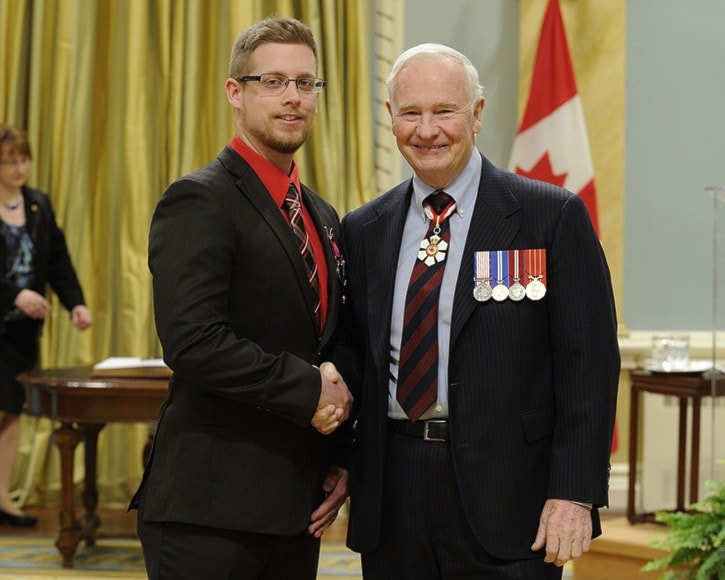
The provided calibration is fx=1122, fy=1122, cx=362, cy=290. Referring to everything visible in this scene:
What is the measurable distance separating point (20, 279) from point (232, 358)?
3673 mm

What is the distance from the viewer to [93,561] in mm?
5129

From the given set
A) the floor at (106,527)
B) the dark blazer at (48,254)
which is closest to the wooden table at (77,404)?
the floor at (106,527)

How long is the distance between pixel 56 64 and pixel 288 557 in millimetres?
4406

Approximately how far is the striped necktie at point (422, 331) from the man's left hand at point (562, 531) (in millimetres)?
341

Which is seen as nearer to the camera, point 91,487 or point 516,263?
point 516,263

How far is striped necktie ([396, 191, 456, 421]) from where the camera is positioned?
2.38 meters

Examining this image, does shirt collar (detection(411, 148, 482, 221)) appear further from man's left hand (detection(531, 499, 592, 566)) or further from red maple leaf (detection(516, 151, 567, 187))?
red maple leaf (detection(516, 151, 567, 187))

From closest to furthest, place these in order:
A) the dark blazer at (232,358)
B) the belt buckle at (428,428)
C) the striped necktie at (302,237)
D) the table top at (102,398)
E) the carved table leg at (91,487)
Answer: the dark blazer at (232,358), the belt buckle at (428,428), the striped necktie at (302,237), the table top at (102,398), the carved table leg at (91,487)

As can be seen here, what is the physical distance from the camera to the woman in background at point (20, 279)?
556 cm

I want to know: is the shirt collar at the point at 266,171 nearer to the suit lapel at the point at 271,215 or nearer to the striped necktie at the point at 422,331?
the suit lapel at the point at 271,215

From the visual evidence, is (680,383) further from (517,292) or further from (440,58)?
(440,58)

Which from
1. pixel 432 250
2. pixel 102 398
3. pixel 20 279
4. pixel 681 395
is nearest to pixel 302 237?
pixel 432 250

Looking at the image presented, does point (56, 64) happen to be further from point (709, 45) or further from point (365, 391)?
point (365, 391)

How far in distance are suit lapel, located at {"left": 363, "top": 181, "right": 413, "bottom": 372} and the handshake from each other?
0.10 meters
